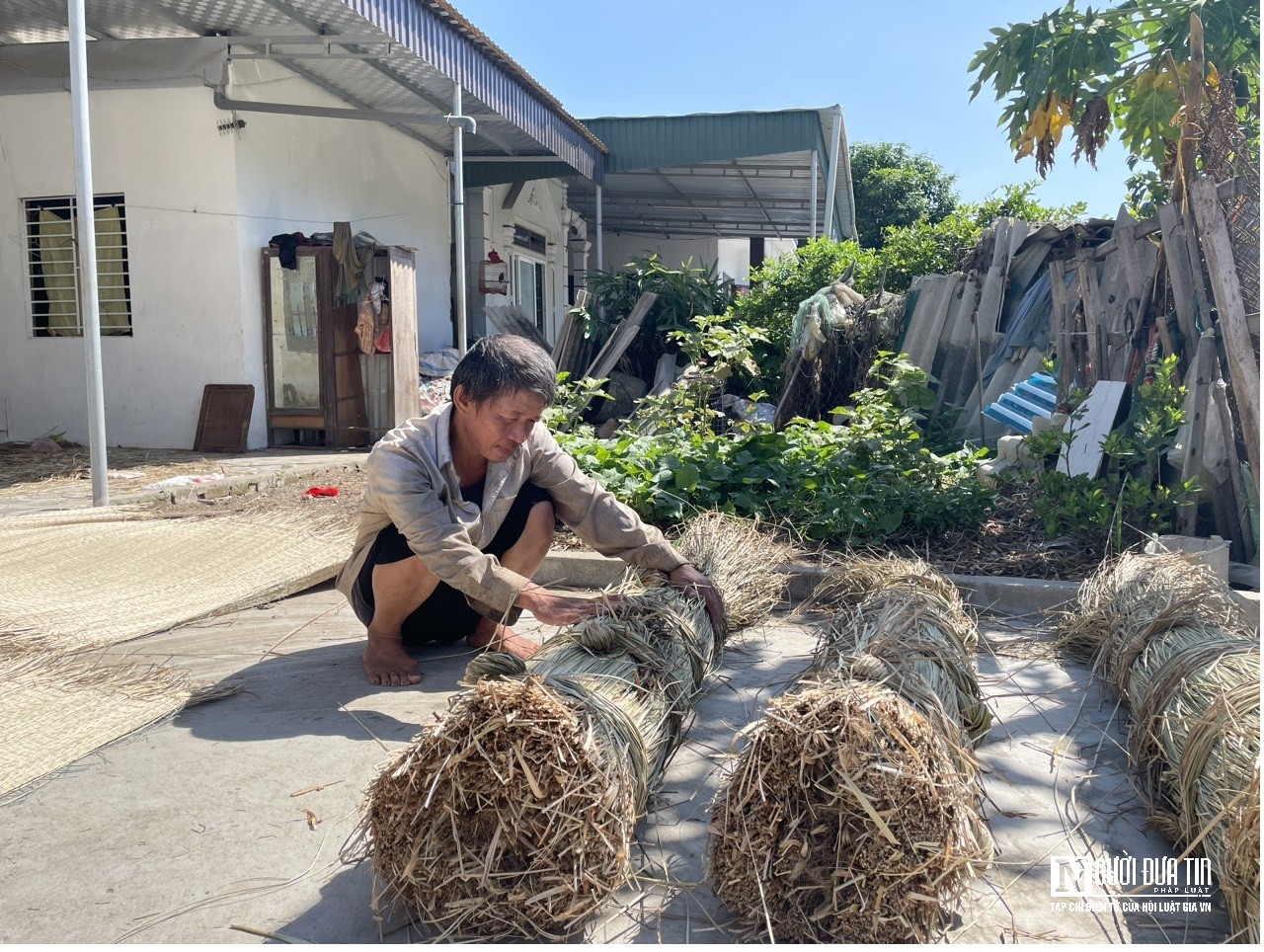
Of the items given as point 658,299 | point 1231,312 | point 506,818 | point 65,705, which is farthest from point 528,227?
point 506,818

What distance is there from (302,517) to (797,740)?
160 inches

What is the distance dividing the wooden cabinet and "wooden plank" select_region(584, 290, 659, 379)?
6.49ft

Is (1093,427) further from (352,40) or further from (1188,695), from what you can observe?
(352,40)

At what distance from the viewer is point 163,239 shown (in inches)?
319

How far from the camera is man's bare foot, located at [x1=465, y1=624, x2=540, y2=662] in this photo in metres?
3.06

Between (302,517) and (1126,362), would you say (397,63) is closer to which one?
(302,517)

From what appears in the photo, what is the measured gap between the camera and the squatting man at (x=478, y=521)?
2656mm

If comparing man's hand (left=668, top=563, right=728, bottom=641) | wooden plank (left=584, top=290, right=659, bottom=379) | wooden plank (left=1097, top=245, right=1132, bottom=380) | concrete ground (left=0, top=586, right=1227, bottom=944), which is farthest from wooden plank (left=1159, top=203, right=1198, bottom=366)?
wooden plank (left=584, top=290, right=659, bottom=379)

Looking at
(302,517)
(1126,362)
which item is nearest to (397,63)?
(302,517)

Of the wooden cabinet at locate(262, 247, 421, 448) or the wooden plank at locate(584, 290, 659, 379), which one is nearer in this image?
the wooden cabinet at locate(262, 247, 421, 448)

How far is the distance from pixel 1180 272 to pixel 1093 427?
93 cm

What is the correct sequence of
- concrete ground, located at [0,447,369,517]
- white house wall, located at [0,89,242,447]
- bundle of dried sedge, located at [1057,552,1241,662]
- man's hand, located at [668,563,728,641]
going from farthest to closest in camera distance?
white house wall, located at [0,89,242,447], concrete ground, located at [0,447,369,517], man's hand, located at [668,563,728,641], bundle of dried sedge, located at [1057,552,1241,662]

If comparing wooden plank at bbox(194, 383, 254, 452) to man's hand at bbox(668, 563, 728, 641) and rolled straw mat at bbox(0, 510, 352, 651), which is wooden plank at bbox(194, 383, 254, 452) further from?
man's hand at bbox(668, 563, 728, 641)

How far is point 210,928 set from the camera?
1.77 meters
